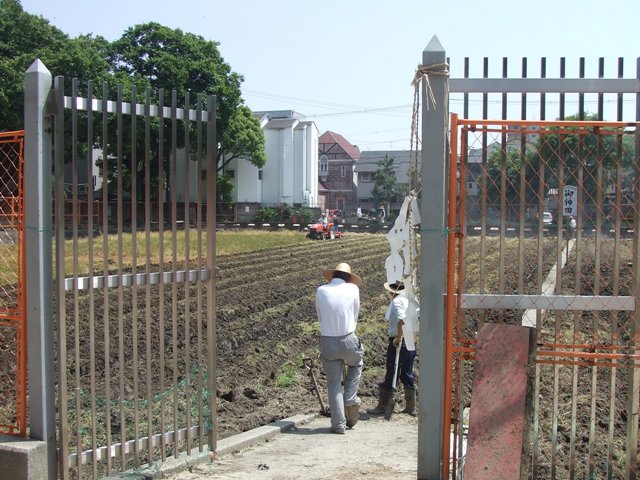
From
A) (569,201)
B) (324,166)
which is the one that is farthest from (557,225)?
(324,166)

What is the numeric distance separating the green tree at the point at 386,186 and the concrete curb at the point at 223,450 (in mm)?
79685

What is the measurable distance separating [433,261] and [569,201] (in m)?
1.04

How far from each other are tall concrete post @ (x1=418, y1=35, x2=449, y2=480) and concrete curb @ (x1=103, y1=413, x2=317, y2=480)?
212cm

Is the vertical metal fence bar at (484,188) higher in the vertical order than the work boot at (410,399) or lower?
higher

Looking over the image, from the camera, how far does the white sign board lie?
564cm

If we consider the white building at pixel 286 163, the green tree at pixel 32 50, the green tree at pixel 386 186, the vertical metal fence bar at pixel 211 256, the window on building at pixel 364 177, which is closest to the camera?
the vertical metal fence bar at pixel 211 256

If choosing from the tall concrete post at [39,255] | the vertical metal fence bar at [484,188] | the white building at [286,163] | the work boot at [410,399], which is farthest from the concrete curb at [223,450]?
the white building at [286,163]

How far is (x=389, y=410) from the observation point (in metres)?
9.34

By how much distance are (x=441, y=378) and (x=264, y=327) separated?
29.8ft

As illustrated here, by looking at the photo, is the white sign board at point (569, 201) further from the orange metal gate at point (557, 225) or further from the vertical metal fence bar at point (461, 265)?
the vertical metal fence bar at point (461, 265)

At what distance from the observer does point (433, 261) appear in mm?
5680

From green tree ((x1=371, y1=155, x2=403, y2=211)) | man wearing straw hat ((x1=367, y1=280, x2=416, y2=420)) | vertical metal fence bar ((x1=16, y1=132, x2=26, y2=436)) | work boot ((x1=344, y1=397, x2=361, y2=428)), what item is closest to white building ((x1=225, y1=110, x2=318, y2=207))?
green tree ((x1=371, y1=155, x2=403, y2=211))

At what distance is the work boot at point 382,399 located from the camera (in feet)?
30.9

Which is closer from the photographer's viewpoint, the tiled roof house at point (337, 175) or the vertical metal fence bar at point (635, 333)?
the vertical metal fence bar at point (635, 333)
